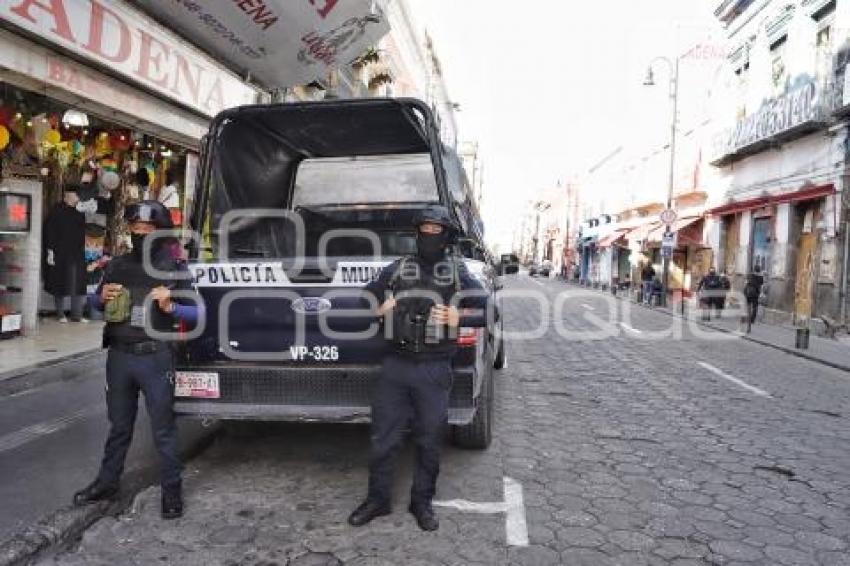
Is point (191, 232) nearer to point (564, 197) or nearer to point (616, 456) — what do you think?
point (616, 456)

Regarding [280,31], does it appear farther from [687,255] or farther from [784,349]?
[687,255]

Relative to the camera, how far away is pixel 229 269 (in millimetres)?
4246

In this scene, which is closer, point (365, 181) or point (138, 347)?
point (138, 347)

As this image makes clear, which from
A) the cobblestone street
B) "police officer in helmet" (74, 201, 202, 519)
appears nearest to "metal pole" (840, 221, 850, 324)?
the cobblestone street

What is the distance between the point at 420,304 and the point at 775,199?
21.1 meters

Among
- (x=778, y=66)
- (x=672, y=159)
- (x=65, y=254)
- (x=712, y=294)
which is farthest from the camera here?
(x=672, y=159)

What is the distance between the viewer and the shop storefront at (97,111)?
24.0 ft

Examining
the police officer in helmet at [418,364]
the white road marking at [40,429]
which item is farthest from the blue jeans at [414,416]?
the white road marking at [40,429]

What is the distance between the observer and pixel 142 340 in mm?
3871

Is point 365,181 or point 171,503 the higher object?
point 365,181

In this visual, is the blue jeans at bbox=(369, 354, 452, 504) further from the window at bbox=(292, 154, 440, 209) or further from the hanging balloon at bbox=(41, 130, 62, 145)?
the hanging balloon at bbox=(41, 130, 62, 145)

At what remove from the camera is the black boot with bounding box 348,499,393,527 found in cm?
385

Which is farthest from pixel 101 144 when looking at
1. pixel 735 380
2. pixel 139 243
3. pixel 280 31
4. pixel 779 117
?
pixel 779 117

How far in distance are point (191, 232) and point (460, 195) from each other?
7.76 feet
